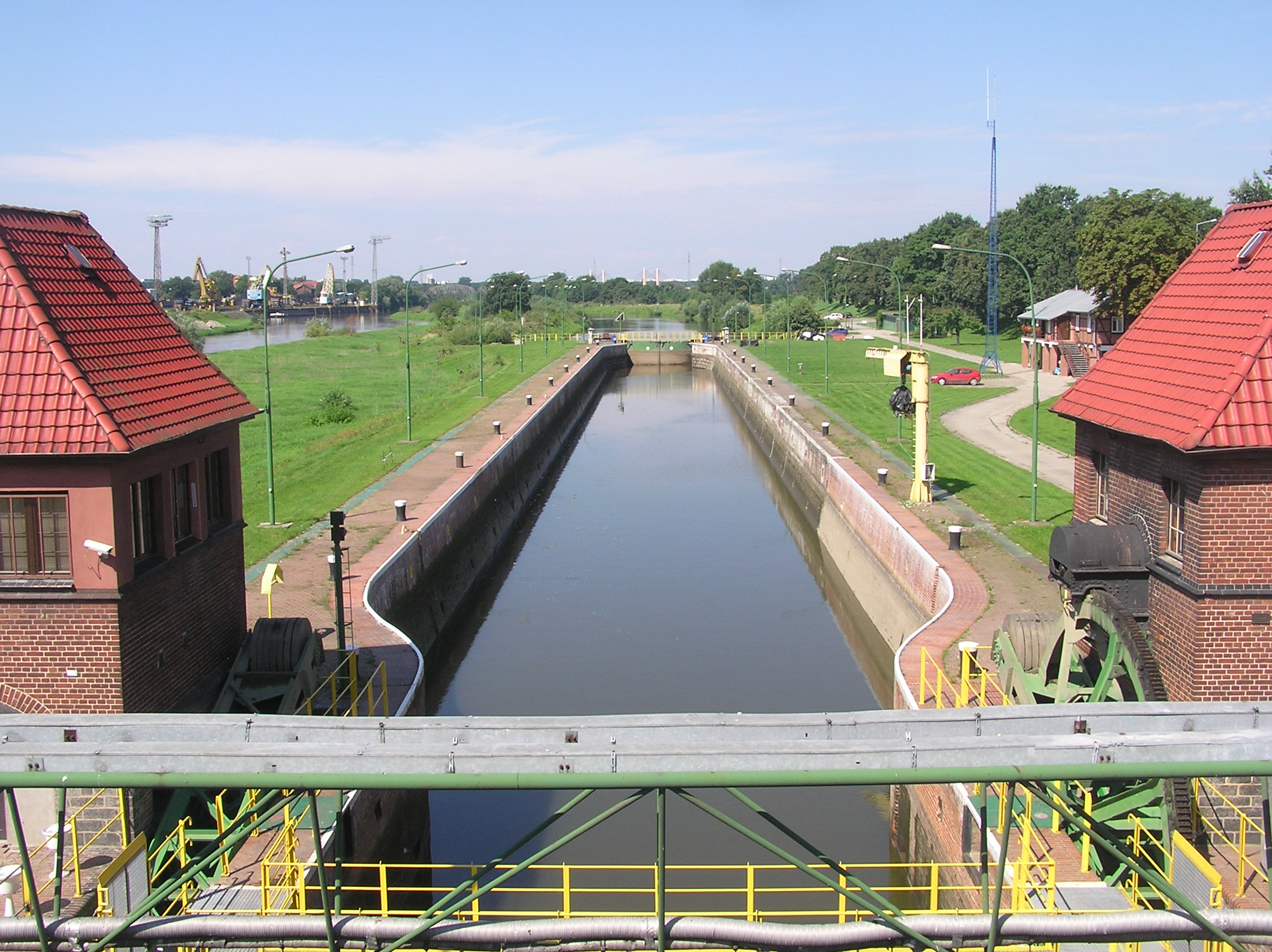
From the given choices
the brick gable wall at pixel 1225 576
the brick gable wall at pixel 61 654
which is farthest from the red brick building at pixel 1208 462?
the brick gable wall at pixel 61 654

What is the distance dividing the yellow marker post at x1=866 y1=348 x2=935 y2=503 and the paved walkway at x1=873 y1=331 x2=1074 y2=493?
10.9ft

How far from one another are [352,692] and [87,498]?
479 centimetres

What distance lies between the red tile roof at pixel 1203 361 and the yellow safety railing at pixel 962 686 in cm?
356

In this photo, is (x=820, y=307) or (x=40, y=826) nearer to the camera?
(x=40, y=826)

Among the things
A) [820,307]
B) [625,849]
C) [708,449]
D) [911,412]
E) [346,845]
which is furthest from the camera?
Result: [820,307]

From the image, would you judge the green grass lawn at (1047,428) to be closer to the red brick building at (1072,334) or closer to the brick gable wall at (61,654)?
the red brick building at (1072,334)

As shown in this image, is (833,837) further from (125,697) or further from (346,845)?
(125,697)

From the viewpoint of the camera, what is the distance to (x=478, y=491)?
104 feet

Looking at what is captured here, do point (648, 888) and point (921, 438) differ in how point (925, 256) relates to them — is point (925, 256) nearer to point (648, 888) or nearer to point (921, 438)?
point (921, 438)

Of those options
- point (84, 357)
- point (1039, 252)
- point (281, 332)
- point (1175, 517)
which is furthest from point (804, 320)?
point (281, 332)

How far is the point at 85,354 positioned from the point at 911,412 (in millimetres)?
22621

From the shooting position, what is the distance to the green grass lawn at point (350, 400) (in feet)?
102

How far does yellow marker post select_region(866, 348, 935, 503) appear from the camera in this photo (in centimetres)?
2853

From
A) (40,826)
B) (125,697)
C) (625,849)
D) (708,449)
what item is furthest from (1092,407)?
(708,449)
